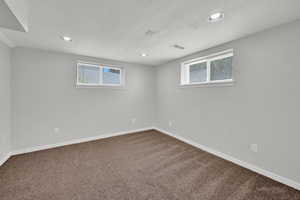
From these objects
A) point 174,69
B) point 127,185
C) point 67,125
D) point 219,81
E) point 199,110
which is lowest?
point 127,185

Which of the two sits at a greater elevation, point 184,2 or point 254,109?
point 184,2

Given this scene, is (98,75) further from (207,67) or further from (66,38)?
(207,67)

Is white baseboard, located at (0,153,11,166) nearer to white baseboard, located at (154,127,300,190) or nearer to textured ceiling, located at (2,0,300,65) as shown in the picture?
textured ceiling, located at (2,0,300,65)

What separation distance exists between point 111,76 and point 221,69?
2.96m

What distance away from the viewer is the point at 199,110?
9.30 ft

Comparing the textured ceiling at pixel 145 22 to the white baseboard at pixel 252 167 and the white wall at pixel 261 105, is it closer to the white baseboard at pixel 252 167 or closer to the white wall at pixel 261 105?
the white wall at pixel 261 105

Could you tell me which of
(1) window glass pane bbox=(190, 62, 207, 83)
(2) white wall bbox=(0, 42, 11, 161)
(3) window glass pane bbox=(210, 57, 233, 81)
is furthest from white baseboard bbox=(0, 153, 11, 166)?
(3) window glass pane bbox=(210, 57, 233, 81)

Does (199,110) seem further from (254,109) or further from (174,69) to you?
(174,69)

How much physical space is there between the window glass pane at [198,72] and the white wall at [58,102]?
1.83 meters

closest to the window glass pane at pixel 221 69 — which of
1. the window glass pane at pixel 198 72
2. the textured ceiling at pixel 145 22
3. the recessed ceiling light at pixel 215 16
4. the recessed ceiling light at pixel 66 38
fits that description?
the window glass pane at pixel 198 72

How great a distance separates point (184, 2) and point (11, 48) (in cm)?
338

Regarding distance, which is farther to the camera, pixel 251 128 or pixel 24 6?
pixel 251 128

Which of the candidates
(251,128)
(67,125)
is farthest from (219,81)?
(67,125)

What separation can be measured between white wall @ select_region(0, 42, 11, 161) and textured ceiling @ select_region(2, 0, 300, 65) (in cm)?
34
